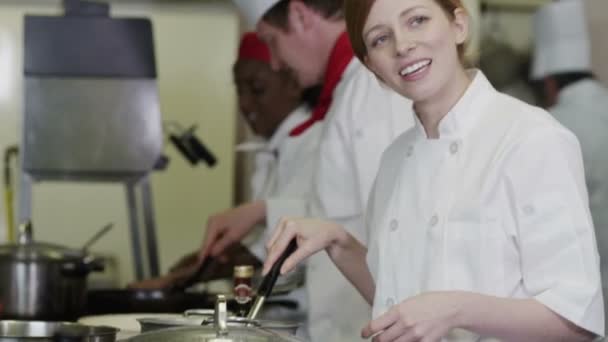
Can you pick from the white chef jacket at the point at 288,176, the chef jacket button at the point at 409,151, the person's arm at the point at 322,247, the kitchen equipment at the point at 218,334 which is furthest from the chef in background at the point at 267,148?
the kitchen equipment at the point at 218,334

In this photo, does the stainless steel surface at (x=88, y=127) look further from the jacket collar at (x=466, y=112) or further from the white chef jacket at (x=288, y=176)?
the jacket collar at (x=466, y=112)

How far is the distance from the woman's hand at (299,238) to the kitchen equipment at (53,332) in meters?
0.25

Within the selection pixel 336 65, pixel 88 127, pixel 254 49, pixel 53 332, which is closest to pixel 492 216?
pixel 53 332

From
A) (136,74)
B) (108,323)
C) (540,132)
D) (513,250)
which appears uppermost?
(136,74)

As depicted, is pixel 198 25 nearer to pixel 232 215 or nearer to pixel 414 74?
pixel 232 215

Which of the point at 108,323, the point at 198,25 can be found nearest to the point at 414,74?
the point at 108,323

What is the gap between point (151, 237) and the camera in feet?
10.8

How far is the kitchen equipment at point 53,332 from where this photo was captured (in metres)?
1.39

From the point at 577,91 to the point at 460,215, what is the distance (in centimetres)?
206

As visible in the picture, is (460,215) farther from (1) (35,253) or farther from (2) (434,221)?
(1) (35,253)

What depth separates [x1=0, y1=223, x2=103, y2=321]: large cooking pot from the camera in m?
2.31

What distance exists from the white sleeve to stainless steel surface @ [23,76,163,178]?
1888 mm

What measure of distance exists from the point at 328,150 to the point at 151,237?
3.53 feet

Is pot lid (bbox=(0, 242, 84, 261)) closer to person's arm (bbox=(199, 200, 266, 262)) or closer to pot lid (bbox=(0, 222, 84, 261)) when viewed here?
pot lid (bbox=(0, 222, 84, 261))
